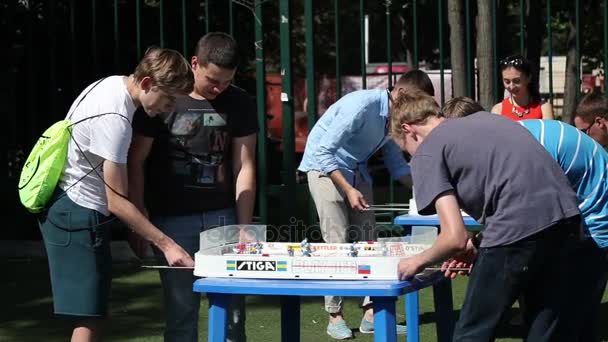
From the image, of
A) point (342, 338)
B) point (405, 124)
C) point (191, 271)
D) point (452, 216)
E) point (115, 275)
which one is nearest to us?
point (452, 216)

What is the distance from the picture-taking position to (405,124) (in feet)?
12.8

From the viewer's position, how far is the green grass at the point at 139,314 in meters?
6.41

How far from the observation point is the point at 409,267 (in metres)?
3.83

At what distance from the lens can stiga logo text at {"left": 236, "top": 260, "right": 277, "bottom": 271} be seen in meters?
3.98

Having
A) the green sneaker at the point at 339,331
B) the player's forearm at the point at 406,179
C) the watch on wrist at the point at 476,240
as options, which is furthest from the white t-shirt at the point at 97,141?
the player's forearm at the point at 406,179

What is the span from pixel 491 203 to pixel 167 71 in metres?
1.33

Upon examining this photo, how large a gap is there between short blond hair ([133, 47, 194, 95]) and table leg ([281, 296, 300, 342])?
1.07m

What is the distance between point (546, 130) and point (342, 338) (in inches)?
94.1

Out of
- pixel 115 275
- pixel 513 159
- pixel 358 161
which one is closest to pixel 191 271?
pixel 513 159

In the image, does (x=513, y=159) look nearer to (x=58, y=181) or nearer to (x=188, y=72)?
(x=188, y=72)

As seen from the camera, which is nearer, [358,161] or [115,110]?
[115,110]

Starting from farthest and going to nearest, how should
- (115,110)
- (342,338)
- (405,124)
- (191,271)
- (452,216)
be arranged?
(342,338) → (191,271) → (115,110) → (405,124) → (452,216)

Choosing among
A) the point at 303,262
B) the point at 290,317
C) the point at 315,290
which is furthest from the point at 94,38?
the point at 315,290

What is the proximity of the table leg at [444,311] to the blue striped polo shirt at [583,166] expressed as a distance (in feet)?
2.15
